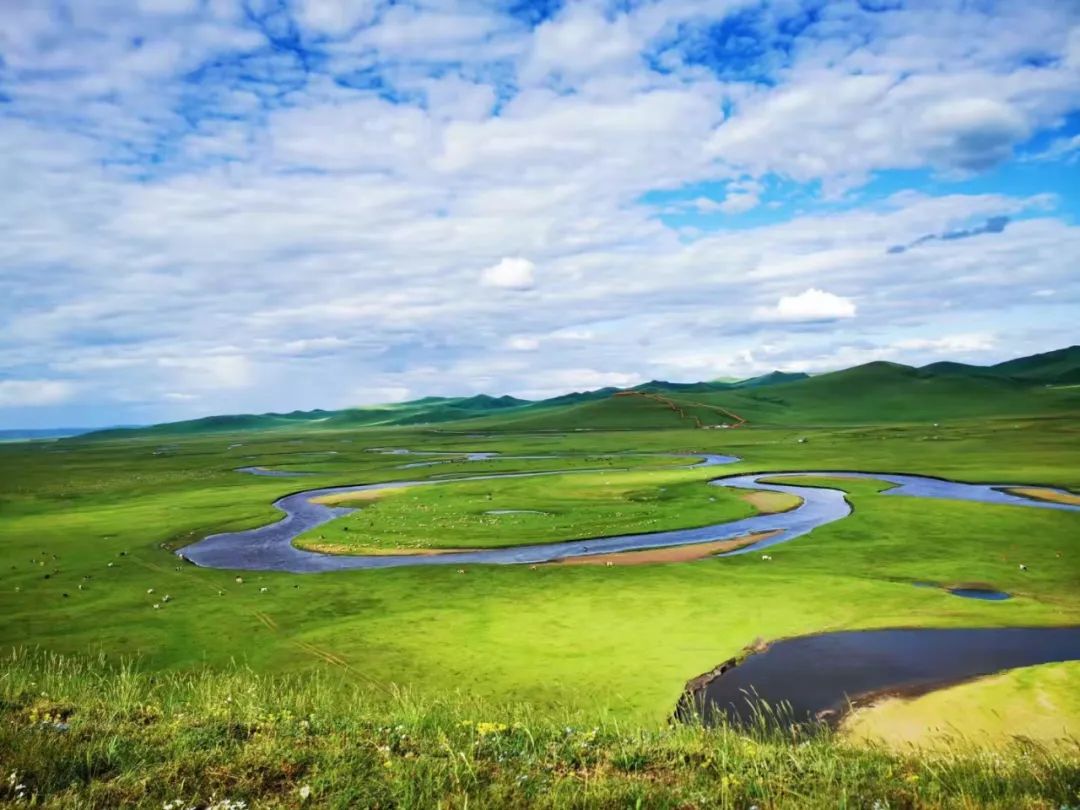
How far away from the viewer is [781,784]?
942cm

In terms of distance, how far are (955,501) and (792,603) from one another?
109 ft

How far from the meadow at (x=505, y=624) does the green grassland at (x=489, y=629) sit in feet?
0.32

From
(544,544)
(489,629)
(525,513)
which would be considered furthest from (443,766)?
(525,513)

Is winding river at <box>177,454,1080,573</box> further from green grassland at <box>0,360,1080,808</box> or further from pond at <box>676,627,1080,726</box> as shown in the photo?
pond at <box>676,627,1080,726</box>

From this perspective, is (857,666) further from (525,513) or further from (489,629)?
(525,513)

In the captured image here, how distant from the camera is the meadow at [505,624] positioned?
32.6 feet

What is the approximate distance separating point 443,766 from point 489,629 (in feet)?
59.4

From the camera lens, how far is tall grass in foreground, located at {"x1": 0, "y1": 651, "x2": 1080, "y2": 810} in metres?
8.91

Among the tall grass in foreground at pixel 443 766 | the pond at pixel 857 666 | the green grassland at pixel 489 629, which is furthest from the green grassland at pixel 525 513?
the tall grass in foreground at pixel 443 766

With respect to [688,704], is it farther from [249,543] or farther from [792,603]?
[249,543]

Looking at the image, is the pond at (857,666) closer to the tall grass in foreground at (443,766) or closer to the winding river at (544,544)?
the tall grass in foreground at (443,766)

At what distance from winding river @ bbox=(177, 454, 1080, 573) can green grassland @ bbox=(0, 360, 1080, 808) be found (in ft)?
7.21

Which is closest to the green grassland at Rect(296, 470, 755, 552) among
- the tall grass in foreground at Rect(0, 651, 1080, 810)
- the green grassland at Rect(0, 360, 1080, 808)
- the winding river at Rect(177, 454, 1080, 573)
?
the green grassland at Rect(0, 360, 1080, 808)

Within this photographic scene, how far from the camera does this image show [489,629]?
27531 millimetres
